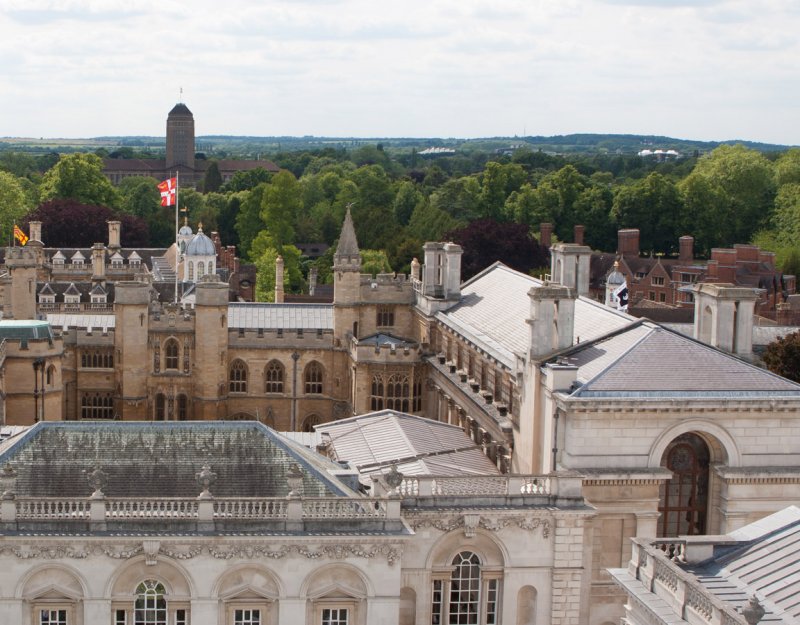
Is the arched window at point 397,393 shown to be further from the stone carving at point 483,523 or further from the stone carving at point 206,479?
the stone carving at point 206,479

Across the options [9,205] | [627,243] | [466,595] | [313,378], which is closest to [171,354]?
[313,378]

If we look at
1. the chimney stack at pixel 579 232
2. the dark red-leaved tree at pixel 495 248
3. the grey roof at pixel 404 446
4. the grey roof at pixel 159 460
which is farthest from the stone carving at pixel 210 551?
the chimney stack at pixel 579 232

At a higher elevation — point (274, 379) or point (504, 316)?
point (504, 316)

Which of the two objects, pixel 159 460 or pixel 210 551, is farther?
pixel 159 460

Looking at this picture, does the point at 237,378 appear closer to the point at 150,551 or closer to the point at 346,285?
the point at 346,285

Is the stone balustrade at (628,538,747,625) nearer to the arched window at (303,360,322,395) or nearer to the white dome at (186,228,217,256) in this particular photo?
the arched window at (303,360,322,395)

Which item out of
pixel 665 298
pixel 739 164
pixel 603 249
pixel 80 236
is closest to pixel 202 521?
pixel 665 298
